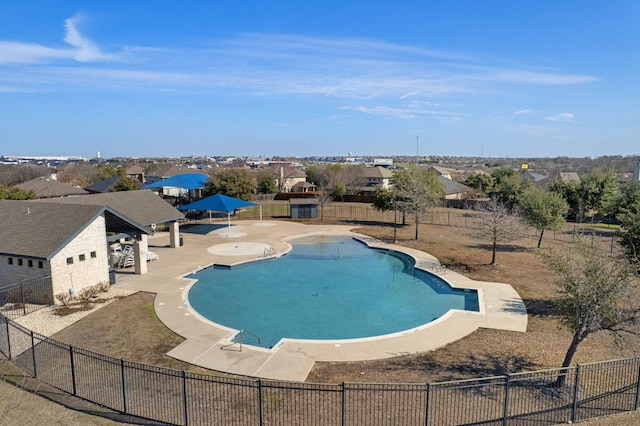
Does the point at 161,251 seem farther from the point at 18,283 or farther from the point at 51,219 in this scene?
the point at 18,283

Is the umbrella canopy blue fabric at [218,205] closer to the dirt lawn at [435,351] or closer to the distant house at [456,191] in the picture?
the dirt lawn at [435,351]

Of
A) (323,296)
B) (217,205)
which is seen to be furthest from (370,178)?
(323,296)

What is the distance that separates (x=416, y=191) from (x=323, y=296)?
1744 centimetres

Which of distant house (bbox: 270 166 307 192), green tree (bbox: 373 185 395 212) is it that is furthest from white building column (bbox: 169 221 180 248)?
distant house (bbox: 270 166 307 192)

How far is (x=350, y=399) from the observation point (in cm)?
1104

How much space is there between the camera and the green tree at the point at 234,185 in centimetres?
4916

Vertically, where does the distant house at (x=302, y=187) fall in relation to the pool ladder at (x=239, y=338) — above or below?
above

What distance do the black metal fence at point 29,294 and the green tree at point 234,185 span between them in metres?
30.4

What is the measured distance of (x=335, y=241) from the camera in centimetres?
3638

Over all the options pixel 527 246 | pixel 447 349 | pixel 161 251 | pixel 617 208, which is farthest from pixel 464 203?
pixel 447 349

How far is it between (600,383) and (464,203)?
5007 cm

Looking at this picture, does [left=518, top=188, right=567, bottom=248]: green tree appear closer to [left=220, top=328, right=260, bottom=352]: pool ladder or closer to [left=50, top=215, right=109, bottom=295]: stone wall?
[left=220, top=328, right=260, bottom=352]: pool ladder

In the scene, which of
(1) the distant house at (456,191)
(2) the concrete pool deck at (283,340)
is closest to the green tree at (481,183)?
(1) the distant house at (456,191)

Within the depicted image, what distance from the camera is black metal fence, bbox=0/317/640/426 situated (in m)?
10.1
